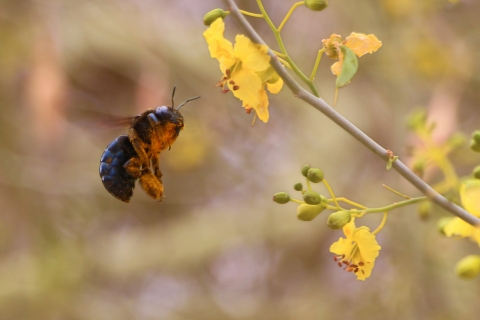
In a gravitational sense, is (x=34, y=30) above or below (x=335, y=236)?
above

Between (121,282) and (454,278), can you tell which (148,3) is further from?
(454,278)

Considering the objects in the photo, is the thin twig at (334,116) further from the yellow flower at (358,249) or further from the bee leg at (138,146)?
the bee leg at (138,146)

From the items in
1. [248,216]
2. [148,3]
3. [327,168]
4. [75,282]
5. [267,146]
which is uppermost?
[148,3]

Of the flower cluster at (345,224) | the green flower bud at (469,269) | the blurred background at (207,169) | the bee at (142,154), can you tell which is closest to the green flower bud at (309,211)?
the flower cluster at (345,224)

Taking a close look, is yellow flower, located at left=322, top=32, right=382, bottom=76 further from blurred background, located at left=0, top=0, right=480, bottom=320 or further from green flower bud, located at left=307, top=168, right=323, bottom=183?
blurred background, located at left=0, top=0, right=480, bottom=320

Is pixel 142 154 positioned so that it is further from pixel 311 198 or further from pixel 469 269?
pixel 469 269

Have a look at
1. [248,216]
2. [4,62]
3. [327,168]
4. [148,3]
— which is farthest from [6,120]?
[327,168]

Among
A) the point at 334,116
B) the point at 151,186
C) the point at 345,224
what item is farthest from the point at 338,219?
the point at 151,186

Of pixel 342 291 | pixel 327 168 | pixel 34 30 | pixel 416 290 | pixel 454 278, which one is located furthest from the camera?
pixel 342 291
